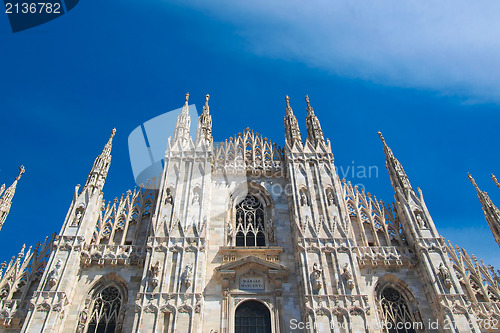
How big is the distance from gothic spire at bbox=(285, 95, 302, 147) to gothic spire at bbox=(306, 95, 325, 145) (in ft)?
2.55

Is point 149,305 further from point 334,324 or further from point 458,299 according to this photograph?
point 458,299

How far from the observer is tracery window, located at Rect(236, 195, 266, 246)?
736 inches

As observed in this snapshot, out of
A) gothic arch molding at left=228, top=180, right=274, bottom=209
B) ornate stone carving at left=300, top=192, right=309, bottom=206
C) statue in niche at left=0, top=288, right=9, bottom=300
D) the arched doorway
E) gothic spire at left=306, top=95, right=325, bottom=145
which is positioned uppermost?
gothic spire at left=306, top=95, right=325, bottom=145

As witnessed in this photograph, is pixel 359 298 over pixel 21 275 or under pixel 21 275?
under

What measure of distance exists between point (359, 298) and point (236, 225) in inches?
273

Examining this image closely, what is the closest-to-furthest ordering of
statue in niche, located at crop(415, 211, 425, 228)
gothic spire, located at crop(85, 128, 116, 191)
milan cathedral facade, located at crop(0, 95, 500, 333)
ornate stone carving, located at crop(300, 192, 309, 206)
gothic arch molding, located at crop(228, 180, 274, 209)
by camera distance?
milan cathedral facade, located at crop(0, 95, 500, 333) < statue in niche, located at crop(415, 211, 425, 228) < ornate stone carving, located at crop(300, 192, 309, 206) < gothic spire, located at crop(85, 128, 116, 191) < gothic arch molding, located at crop(228, 180, 274, 209)

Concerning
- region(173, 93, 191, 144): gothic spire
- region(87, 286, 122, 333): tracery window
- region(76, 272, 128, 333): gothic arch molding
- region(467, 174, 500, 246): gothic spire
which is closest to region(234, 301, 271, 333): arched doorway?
region(76, 272, 128, 333): gothic arch molding

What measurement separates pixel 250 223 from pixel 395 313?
7.69 meters

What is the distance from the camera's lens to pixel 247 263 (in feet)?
55.4

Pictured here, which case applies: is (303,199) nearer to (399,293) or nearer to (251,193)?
(251,193)

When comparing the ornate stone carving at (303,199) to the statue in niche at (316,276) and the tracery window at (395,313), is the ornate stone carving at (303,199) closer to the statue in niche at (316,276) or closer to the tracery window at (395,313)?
the statue in niche at (316,276)

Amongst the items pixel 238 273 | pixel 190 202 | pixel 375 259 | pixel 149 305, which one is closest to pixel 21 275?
pixel 149 305

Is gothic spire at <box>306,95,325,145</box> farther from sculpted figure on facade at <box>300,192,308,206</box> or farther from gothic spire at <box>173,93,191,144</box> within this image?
gothic spire at <box>173,93,191,144</box>

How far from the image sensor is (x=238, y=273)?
1677 cm
